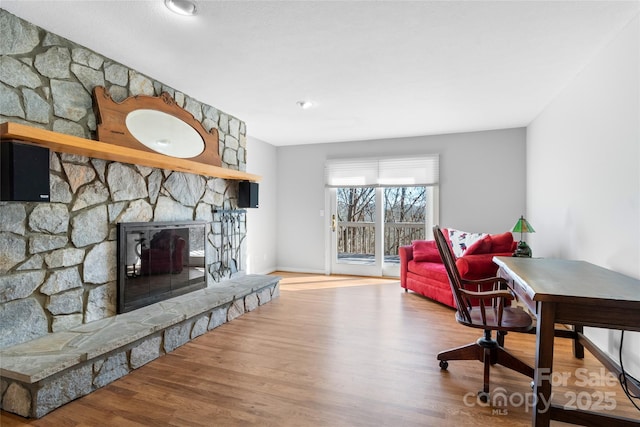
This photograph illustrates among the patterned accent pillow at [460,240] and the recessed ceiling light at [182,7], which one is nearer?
the recessed ceiling light at [182,7]

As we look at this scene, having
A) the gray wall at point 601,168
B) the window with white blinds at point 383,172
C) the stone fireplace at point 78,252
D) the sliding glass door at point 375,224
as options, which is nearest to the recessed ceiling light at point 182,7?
the stone fireplace at point 78,252

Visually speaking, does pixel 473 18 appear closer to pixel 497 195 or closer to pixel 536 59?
pixel 536 59

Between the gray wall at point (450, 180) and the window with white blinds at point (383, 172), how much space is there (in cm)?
12

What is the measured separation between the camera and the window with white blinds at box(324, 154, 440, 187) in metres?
5.21

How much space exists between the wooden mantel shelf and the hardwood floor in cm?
161

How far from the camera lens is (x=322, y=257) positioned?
590 cm

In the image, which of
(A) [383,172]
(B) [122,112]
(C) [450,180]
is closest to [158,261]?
(B) [122,112]

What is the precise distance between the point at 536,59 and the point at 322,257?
421 cm

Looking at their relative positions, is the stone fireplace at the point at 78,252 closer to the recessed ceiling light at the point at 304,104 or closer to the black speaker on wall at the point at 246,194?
the black speaker on wall at the point at 246,194

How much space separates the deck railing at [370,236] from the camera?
17.8 feet

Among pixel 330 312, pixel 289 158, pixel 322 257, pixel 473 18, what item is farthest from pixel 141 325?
pixel 289 158

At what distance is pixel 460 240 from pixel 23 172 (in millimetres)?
4556

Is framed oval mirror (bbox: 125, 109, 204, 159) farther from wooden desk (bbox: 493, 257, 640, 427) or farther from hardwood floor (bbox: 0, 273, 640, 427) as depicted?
wooden desk (bbox: 493, 257, 640, 427)

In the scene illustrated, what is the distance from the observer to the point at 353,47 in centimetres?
249
